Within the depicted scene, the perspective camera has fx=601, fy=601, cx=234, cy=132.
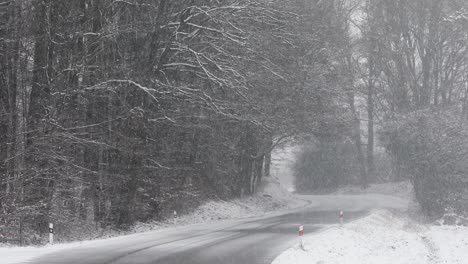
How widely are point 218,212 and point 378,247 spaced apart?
12417 mm

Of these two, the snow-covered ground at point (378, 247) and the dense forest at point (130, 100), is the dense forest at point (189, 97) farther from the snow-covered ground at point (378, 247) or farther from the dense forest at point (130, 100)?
the snow-covered ground at point (378, 247)

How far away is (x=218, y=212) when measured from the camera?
95.2ft

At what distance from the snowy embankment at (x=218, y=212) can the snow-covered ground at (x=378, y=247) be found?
6.08 meters

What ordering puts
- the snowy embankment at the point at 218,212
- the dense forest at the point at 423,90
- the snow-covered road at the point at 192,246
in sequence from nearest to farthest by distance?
the snow-covered road at the point at 192,246 → the snowy embankment at the point at 218,212 → the dense forest at the point at 423,90

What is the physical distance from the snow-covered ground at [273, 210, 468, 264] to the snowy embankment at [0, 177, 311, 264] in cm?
608

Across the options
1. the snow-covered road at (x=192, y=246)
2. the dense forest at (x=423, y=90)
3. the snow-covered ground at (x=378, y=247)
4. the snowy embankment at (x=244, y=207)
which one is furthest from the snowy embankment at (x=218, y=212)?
the snow-covered ground at (x=378, y=247)

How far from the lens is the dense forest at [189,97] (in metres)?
17.9

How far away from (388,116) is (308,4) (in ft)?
27.5

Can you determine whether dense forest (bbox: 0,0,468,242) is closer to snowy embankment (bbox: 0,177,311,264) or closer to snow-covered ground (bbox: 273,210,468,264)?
snowy embankment (bbox: 0,177,311,264)

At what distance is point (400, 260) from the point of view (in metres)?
16.0

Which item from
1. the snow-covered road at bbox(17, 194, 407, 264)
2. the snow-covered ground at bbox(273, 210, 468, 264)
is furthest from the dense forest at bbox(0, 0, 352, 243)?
the snow-covered ground at bbox(273, 210, 468, 264)

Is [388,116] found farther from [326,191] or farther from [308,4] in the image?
[326,191]

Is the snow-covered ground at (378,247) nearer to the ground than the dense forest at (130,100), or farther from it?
nearer to the ground

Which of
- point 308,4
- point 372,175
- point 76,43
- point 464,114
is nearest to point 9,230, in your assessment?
point 76,43
